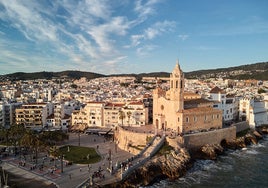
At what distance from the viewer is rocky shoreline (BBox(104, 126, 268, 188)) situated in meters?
38.6

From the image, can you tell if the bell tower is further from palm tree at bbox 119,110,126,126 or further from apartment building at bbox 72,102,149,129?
palm tree at bbox 119,110,126,126

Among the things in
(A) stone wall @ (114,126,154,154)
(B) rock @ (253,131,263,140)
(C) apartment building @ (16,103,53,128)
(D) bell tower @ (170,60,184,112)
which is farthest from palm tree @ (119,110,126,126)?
(B) rock @ (253,131,263,140)

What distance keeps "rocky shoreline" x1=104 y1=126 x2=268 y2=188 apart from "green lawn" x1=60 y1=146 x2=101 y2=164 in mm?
9211

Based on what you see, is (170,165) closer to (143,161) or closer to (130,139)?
(143,161)

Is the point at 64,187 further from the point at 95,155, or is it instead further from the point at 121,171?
the point at 95,155

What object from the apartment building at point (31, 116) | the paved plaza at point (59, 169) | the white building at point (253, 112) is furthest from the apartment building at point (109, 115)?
the white building at point (253, 112)

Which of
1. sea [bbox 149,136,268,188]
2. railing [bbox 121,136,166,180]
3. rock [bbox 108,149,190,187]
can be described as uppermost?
railing [bbox 121,136,166,180]

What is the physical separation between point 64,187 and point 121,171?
25.6 ft

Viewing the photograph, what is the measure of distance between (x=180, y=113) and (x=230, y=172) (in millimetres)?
15158

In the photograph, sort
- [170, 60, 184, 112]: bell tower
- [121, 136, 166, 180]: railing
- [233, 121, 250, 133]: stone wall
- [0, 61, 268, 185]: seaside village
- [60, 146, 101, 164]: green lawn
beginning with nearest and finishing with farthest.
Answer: [121, 136, 166, 180]: railing < [60, 146, 101, 164]: green lawn < [0, 61, 268, 185]: seaside village < [170, 60, 184, 112]: bell tower < [233, 121, 250, 133]: stone wall

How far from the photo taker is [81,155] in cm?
4834

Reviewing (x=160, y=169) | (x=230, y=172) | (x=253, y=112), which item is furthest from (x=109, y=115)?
(x=253, y=112)

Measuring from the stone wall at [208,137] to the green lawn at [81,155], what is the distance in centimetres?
1683

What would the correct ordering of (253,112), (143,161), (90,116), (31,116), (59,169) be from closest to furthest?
1. (59,169)
2. (143,161)
3. (31,116)
4. (90,116)
5. (253,112)
